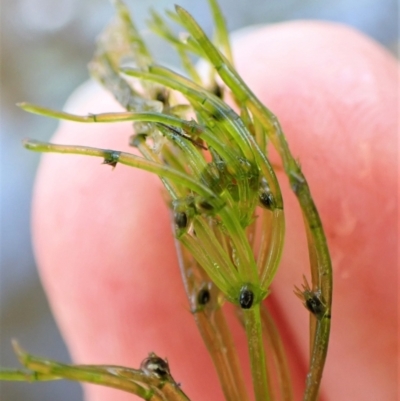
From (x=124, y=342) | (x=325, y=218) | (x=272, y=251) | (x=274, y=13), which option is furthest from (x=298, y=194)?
(x=274, y=13)

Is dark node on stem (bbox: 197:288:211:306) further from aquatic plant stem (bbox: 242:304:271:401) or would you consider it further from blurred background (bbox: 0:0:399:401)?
blurred background (bbox: 0:0:399:401)

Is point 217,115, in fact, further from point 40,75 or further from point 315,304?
point 40,75

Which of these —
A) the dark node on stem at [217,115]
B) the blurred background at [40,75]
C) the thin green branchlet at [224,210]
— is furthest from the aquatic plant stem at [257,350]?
the blurred background at [40,75]

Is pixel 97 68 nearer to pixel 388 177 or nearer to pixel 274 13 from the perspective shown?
pixel 388 177

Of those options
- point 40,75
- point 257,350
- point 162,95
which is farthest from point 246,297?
point 40,75

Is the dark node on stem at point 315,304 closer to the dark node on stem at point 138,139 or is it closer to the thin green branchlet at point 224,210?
the thin green branchlet at point 224,210
